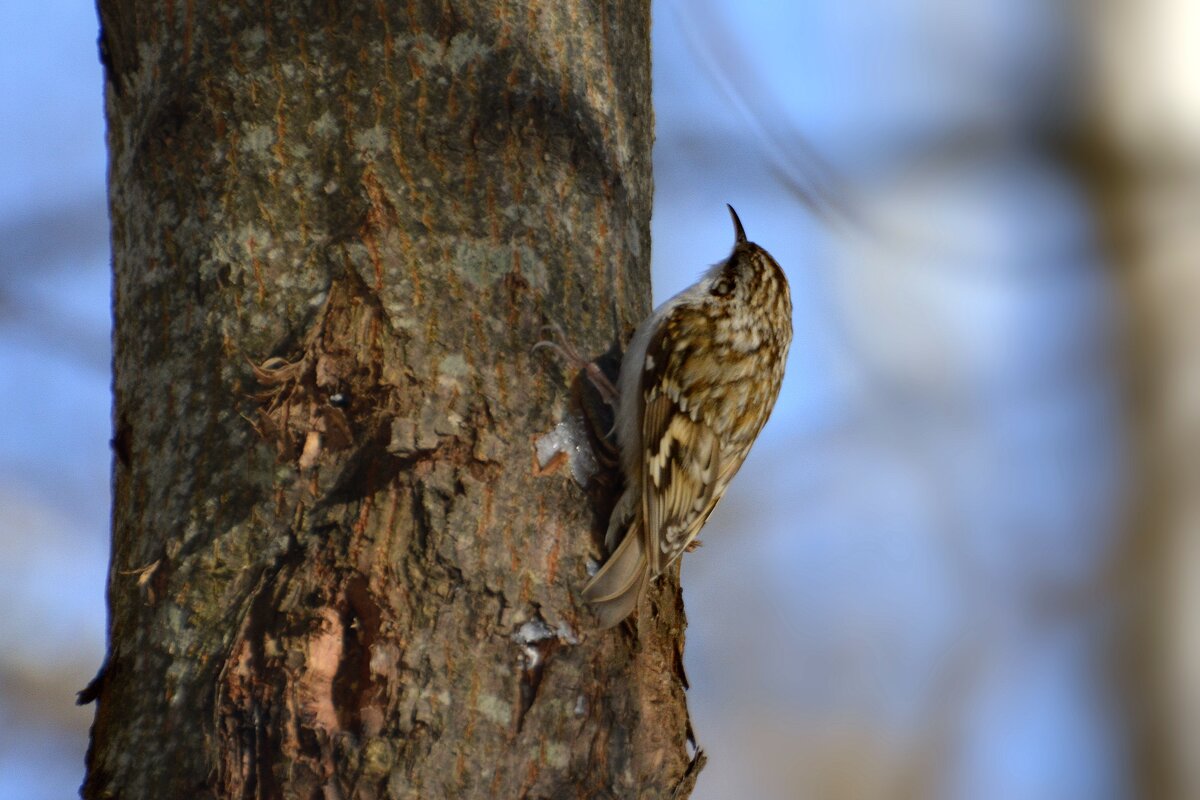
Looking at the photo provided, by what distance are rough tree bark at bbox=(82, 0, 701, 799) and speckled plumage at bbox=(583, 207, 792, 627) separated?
0.24ft

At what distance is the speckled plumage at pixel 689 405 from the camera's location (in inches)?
72.6

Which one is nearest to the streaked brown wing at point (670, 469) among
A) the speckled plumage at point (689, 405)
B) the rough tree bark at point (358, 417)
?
the speckled plumage at point (689, 405)

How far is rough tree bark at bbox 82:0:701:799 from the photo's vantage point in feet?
5.01

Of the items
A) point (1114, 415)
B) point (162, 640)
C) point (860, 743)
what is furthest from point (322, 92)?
point (860, 743)

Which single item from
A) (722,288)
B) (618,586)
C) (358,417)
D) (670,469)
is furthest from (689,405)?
(358,417)

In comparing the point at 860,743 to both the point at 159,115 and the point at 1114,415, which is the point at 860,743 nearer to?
the point at 1114,415

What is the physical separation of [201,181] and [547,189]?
0.50 m

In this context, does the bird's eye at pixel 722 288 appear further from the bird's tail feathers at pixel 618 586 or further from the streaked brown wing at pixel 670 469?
the bird's tail feathers at pixel 618 586

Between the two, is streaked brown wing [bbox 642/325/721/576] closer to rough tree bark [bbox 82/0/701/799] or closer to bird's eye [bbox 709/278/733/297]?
rough tree bark [bbox 82/0/701/799]

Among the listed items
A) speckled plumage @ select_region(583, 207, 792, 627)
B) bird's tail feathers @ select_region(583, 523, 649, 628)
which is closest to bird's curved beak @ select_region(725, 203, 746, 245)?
speckled plumage @ select_region(583, 207, 792, 627)

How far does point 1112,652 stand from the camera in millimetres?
4309

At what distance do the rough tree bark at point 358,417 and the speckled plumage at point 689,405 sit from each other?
7 centimetres

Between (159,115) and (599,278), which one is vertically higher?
(159,115)

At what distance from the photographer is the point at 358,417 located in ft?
5.44
